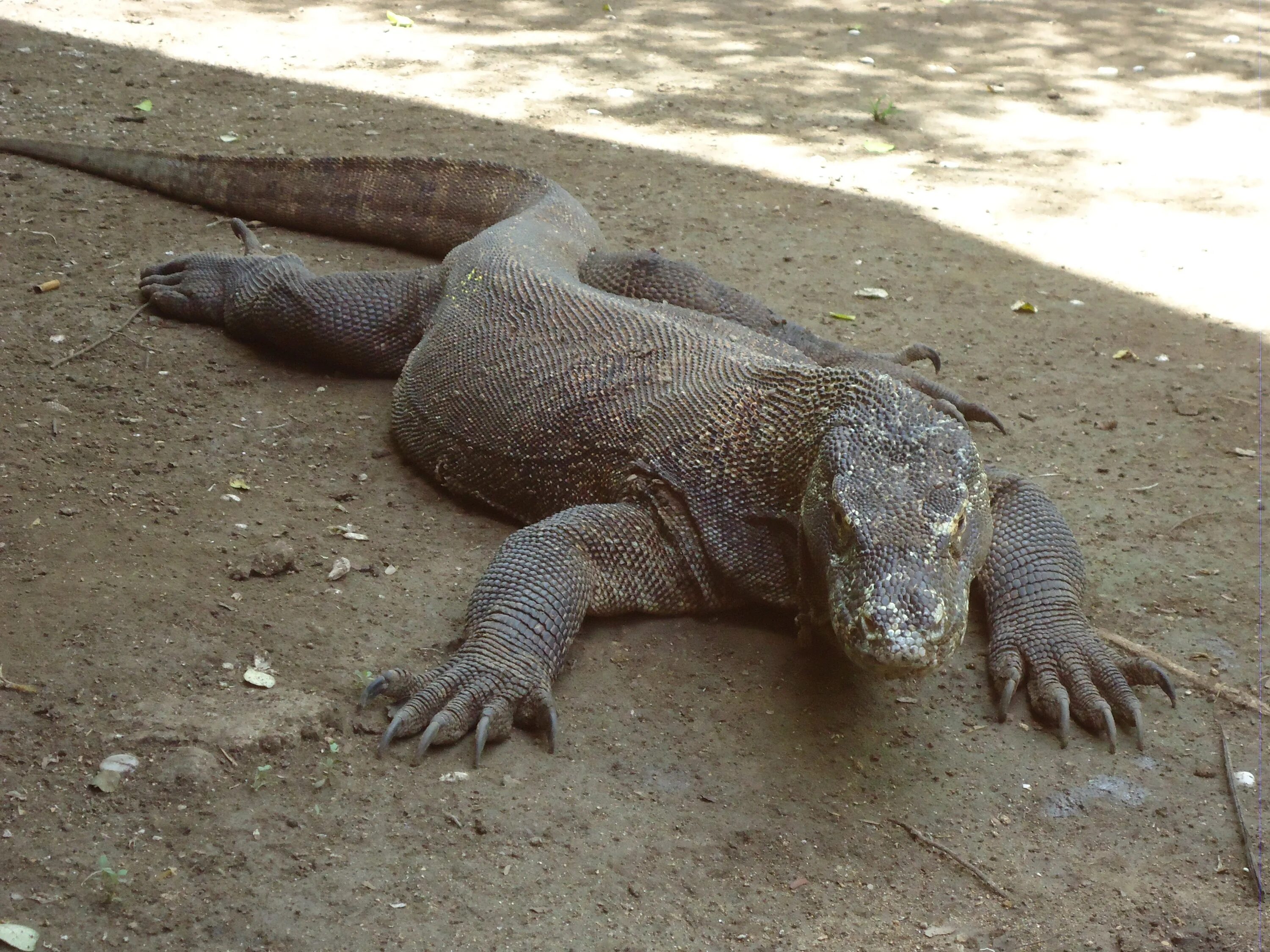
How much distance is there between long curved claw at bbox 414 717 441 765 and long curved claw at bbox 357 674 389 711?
6.3 inches

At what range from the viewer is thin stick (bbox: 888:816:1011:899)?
2.70m

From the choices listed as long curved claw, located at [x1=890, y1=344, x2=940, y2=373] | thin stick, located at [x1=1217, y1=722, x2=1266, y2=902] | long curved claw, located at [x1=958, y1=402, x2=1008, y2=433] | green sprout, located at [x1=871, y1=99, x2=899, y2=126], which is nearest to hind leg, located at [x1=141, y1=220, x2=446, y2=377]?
long curved claw, located at [x1=890, y1=344, x2=940, y2=373]

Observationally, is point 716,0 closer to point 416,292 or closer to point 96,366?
point 416,292

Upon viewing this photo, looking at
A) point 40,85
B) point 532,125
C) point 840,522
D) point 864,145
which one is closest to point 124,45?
point 40,85

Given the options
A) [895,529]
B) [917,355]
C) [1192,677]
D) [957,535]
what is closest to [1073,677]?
[1192,677]

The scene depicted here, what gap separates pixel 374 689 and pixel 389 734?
129 millimetres

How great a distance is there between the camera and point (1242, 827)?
9.51 ft

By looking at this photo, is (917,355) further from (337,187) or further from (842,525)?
(337,187)

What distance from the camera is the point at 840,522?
2.87 metres

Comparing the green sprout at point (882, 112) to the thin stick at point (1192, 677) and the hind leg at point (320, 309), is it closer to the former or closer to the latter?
the hind leg at point (320, 309)

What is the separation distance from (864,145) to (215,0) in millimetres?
5049

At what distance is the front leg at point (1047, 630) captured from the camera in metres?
3.25

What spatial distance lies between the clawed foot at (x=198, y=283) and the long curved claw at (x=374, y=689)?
8.13ft

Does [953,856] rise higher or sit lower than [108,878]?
lower
